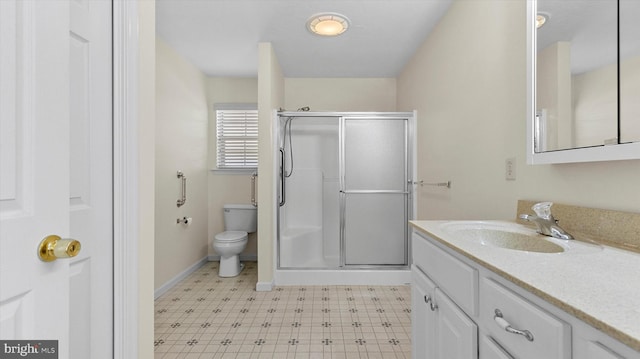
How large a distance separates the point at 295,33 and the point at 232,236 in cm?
217

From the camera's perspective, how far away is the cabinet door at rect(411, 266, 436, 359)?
1144mm

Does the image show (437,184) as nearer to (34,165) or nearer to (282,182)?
(282,182)

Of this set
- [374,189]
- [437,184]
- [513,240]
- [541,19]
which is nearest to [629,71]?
[541,19]

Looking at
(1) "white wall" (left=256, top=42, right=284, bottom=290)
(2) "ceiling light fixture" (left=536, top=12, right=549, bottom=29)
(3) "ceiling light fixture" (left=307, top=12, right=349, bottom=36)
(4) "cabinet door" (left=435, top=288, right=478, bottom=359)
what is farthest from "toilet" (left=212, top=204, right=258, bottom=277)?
(2) "ceiling light fixture" (left=536, top=12, right=549, bottom=29)

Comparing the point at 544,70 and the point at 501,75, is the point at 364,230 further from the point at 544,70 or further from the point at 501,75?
the point at 544,70

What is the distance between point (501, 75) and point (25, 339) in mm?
2107

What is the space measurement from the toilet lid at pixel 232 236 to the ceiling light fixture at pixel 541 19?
2930mm

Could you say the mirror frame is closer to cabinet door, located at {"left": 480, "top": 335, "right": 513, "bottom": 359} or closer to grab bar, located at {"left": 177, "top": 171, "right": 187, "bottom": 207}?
cabinet door, located at {"left": 480, "top": 335, "right": 513, "bottom": 359}

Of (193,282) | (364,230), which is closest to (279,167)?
(364,230)

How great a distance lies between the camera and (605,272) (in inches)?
26.3

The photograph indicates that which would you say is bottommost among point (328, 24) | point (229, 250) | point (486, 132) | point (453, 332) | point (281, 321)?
point (281, 321)

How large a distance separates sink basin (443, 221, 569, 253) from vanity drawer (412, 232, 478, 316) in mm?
109

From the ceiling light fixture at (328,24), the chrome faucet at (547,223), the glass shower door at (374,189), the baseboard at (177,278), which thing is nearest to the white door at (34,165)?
the chrome faucet at (547,223)

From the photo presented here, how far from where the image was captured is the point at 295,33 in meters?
2.61
